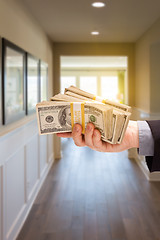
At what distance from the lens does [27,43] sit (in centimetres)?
307

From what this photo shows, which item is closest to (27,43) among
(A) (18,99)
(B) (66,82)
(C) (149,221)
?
(A) (18,99)

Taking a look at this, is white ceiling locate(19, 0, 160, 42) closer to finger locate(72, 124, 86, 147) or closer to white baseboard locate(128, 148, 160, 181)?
white baseboard locate(128, 148, 160, 181)

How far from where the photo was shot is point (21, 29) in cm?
A: 282

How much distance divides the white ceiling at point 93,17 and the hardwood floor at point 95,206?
2.07 meters

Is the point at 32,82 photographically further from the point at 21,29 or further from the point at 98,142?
the point at 98,142

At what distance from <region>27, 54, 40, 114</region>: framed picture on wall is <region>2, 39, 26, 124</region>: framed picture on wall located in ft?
0.70

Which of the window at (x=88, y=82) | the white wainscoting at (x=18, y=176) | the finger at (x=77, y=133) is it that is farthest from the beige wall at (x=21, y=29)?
the window at (x=88, y=82)

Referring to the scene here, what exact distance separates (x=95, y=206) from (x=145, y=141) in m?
1.99

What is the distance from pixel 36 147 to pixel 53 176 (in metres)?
0.74

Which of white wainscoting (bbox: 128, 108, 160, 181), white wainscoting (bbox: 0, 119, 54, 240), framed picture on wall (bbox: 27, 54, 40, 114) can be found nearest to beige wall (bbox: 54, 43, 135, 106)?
white wainscoting (bbox: 128, 108, 160, 181)

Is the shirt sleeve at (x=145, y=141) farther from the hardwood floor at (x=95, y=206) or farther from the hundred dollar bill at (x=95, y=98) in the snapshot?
the hardwood floor at (x=95, y=206)

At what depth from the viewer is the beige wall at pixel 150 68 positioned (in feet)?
12.8

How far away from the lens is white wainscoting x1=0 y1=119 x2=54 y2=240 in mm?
2086

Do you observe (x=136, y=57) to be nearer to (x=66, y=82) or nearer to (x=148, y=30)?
(x=148, y=30)
